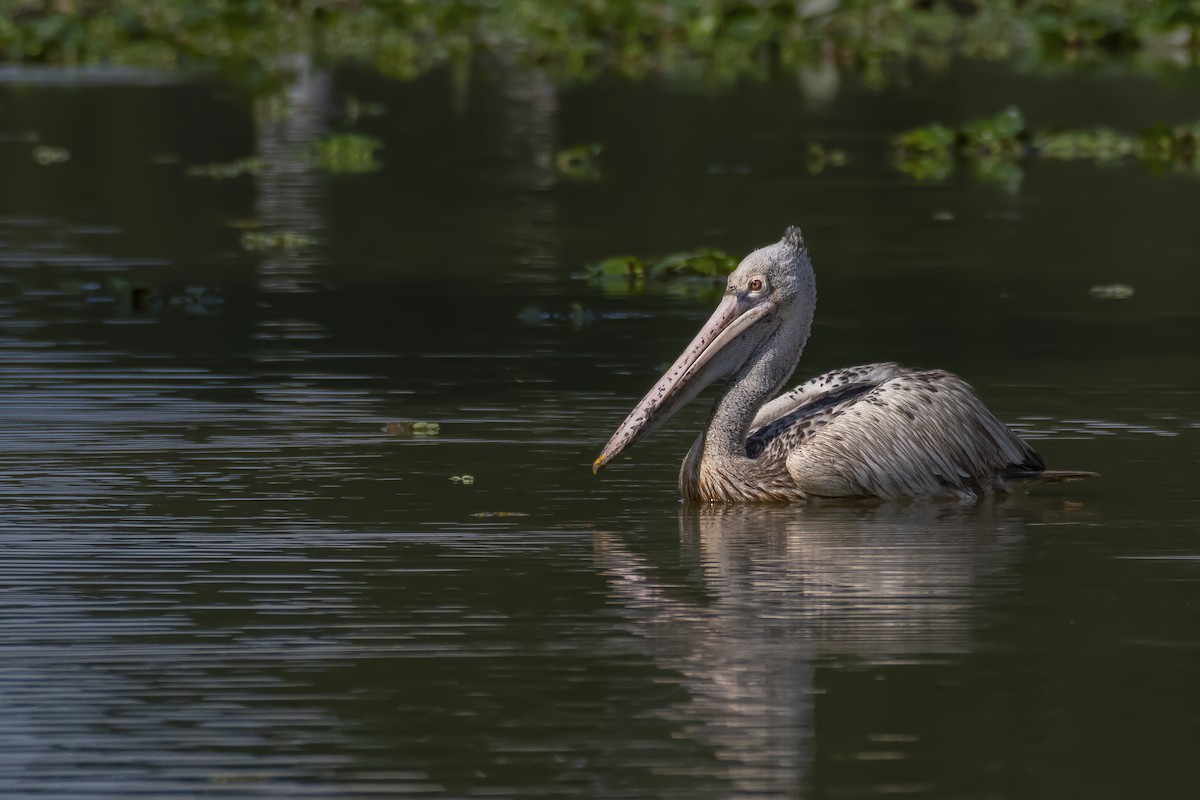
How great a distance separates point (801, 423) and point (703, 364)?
0.46 metres

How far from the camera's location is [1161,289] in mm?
16672

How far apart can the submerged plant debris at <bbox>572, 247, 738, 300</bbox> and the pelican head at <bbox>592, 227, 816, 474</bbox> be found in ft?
19.8

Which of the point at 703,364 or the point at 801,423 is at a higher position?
the point at 703,364

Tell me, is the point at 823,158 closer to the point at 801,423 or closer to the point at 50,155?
the point at 50,155

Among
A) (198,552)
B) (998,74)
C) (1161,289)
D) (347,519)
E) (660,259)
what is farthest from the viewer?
(998,74)

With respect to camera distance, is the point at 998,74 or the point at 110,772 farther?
the point at 998,74

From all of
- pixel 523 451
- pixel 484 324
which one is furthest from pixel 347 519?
pixel 484 324

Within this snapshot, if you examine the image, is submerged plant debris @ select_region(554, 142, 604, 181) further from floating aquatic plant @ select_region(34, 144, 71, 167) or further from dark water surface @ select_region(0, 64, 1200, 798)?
floating aquatic plant @ select_region(34, 144, 71, 167)

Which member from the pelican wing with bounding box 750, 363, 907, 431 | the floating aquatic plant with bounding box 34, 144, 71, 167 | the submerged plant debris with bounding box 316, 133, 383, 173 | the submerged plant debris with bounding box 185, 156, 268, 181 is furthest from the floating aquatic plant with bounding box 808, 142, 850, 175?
the pelican wing with bounding box 750, 363, 907, 431

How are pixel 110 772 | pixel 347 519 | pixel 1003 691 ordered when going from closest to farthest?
pixel 110 772 → pixel 1003 691 → pixel 347 519

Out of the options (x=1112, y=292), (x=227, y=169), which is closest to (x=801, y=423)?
(x=1112, y=292)

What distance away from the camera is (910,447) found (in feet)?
34.1

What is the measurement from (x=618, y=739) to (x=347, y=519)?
3.15m

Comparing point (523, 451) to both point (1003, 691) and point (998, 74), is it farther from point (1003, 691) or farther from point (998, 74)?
point (998, 74)
